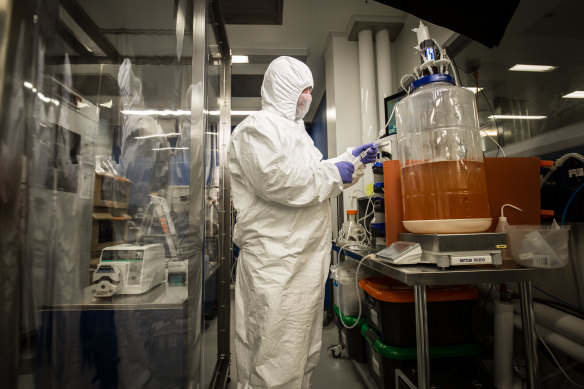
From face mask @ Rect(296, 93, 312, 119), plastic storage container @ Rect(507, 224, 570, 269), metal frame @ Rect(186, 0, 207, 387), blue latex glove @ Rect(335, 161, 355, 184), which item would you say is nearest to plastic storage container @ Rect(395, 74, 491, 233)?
plastic storage container @ Rect(507, 224, 570, 269)

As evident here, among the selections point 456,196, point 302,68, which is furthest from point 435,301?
point 302,68

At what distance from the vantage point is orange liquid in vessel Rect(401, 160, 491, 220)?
98 cm

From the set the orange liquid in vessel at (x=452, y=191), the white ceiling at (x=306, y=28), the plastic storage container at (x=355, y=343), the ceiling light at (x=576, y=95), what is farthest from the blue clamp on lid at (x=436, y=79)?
the white ceiling at (x=306, y=28)

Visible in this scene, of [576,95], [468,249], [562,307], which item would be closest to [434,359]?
[562,307]

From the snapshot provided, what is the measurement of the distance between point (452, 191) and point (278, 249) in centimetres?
69

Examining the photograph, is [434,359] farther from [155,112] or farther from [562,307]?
[155,112]

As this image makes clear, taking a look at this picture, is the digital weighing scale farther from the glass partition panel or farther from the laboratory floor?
the laboratory floor

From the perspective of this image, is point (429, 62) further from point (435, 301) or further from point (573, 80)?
point (435, 301)

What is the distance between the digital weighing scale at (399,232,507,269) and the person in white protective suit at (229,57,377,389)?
1.51 feet

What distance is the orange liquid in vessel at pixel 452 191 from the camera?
98cm

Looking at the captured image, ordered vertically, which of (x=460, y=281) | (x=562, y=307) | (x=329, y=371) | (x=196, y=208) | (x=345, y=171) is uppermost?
(x=345, y=171)

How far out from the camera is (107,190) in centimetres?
66

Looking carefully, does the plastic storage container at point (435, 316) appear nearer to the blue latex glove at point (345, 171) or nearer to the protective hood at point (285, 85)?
the blue latex glove at point (345, 171)

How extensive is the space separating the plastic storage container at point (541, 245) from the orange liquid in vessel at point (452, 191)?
12cm
